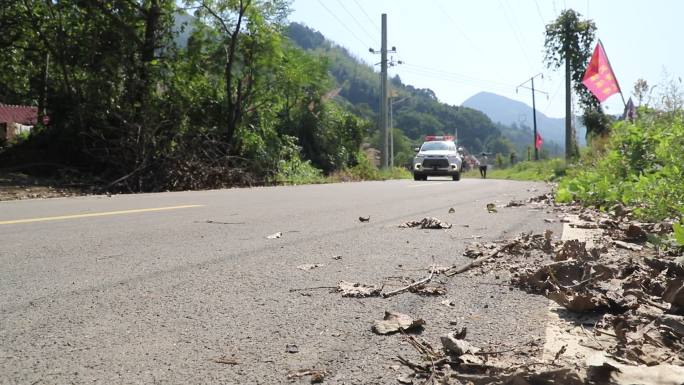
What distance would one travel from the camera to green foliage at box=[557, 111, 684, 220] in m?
4.44

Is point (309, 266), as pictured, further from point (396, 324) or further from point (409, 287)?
point (396, 324)

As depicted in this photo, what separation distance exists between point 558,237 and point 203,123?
14250 mm

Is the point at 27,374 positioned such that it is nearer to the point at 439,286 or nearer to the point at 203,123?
Answer: the point at 439,286

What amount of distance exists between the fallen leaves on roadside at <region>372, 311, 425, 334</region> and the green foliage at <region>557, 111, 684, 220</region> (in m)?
2.69

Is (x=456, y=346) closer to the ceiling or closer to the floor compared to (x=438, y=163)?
closer to the floor

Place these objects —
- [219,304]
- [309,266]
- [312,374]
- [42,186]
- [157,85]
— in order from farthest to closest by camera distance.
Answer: [157,85] → [42,186] → [309,266] → [219,304] → [312,374]

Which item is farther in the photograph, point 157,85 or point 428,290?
point 157,85

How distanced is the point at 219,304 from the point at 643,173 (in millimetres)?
6090

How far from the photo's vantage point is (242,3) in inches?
661

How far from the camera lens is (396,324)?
6.93 ft

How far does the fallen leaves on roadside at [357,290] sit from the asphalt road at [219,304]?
68 millimetres

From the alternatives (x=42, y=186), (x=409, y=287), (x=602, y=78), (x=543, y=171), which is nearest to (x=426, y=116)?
(x=543, y=171)

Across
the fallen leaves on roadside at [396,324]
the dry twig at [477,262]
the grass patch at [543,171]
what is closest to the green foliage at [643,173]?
the dry twig at [477,262]

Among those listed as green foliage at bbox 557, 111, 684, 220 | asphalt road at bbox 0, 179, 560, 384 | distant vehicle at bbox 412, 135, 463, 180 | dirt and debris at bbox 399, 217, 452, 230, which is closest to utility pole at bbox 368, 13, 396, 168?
distant vehicle at bbox 412, 135, 463, 180
